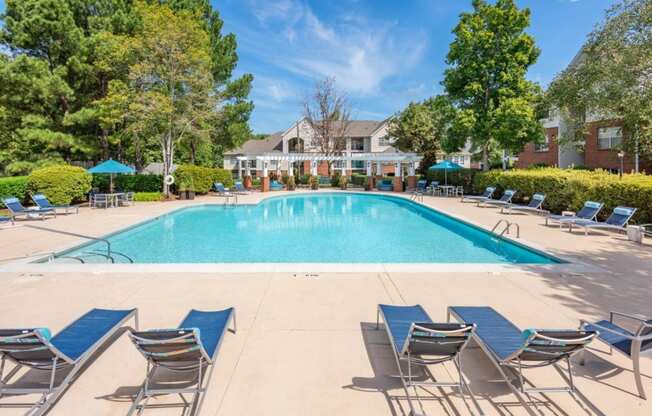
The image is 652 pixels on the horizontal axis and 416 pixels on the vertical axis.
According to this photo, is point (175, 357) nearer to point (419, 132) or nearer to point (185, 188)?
point (185, 188)

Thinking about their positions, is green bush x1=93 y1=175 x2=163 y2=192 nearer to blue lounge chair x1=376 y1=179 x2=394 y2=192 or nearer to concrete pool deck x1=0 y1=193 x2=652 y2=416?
concrete pool deck x1=0 y1=193 x2=652 y2=416

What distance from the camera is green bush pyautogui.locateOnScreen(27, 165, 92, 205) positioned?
16516 mm

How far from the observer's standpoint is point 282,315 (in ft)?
16.2

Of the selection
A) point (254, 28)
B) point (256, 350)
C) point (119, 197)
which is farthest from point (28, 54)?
point (256, 350)

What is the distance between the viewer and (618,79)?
1503 cm

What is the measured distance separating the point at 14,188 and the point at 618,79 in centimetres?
2674

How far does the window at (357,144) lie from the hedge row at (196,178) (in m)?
23.4

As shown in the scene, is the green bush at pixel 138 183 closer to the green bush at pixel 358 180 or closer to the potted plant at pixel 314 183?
the potted plant at pixel 314 183

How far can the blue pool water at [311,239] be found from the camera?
9.46m

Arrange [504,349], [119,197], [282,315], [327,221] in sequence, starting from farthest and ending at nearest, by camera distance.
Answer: [119,197] → [327,221] → [282,315] → [504,349]

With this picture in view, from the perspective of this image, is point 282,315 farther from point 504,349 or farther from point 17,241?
point 17,241

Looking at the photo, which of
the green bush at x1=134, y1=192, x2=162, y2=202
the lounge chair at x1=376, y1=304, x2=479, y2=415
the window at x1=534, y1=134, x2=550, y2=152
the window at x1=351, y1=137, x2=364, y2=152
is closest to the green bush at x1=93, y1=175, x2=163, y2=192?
the green bush at x1=134, y1=192, x2=162, y2=202

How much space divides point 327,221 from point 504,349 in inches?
509

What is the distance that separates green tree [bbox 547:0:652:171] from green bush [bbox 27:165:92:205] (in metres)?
24.1
